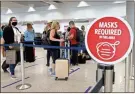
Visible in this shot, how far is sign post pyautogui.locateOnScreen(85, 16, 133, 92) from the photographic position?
43.6 inches

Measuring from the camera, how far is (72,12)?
460 inches

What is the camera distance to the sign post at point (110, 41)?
111cm

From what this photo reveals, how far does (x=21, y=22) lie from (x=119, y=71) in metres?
10.8

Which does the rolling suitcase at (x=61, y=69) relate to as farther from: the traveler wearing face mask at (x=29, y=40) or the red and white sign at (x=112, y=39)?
the red and white sign at (x=112, y=39)

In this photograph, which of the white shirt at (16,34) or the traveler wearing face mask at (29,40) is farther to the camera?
the traveler wearing face mask at (29,40)

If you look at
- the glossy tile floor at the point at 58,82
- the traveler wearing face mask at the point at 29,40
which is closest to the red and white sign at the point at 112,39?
the glossy tile floor at the point at 58,82

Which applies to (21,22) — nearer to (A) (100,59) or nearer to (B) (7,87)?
(B) (7,87)

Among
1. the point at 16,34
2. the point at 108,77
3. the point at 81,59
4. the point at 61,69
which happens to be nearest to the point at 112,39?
the point at 108,77

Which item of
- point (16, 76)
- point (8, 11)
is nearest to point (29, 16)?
point (8, 11)

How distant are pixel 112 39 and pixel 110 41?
0.06 ft

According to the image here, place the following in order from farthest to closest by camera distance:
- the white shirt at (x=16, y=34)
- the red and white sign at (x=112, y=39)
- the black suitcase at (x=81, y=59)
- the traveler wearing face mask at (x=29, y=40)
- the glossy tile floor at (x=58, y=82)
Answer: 1. the black suitcase at (x=81, y=59)
2. the traveler wearing face mask at (x=29, y=40)
3. the white shirt at (x=16, y=34)
4. the glossy tile floor at (x=58, y=82)
5. the red and white sign at (x=112, y=39)

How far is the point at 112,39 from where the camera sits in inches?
43.8

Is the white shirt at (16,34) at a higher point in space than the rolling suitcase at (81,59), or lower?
higher

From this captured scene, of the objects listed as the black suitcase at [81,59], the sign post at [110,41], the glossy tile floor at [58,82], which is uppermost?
the sign post at [110,41]
